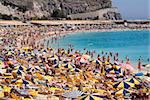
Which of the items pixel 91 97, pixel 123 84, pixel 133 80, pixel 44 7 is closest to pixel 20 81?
pixel 91 97

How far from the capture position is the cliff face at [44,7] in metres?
102

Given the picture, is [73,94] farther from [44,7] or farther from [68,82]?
[44,7]

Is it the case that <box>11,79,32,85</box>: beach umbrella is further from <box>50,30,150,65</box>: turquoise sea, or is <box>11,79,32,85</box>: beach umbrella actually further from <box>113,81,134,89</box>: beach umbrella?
<box>50,30,150,65</box>: turquoise sea

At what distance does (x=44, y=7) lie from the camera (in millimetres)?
116000

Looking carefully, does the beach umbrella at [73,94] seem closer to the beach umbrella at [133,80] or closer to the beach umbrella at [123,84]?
the beach umbrella at [123,84]

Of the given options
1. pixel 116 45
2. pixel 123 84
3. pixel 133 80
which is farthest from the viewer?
pixel 116 45

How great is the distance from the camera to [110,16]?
12281 centimetres

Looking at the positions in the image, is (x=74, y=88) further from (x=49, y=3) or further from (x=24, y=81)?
(x=49, y=3)

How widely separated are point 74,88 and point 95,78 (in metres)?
2.75

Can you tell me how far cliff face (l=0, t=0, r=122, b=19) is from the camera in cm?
10181

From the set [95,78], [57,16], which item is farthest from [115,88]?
[57,16]

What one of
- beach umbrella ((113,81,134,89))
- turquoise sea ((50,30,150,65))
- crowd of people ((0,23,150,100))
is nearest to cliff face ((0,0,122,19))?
turquoise sea ((50,30,150,65))

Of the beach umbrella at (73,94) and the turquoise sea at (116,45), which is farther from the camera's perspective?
the turquoise sea at (116,45)

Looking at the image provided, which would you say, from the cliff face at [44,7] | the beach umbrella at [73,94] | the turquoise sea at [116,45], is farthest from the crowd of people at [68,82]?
the cliff face at [44,7]
